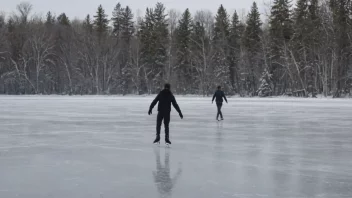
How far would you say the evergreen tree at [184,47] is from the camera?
5925 cm

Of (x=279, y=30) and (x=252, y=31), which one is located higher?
(x=252, y=31)

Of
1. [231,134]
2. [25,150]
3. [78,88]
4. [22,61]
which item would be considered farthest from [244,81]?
[25,150]

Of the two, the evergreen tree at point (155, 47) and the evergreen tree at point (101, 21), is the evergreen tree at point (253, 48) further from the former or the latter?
the evergreen tree at point (101, 21)

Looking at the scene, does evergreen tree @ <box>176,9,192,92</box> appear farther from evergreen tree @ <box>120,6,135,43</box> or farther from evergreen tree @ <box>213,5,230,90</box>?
evergreen tree @ <box>120,6,135,43</box>

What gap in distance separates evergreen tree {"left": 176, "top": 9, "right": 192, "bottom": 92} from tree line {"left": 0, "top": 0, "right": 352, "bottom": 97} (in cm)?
15

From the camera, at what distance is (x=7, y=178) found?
258 inches

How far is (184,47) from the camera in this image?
60.5 m

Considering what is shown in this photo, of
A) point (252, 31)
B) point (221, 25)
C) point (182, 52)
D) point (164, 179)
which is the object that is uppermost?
point (221, 25)

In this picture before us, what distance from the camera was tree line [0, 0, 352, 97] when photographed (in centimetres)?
4678

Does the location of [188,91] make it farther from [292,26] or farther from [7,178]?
[7,178]

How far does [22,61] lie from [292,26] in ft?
136

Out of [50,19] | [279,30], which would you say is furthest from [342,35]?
[50,19]

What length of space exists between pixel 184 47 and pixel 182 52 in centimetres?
203

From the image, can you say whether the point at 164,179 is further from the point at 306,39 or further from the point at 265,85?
the point at 306,39
